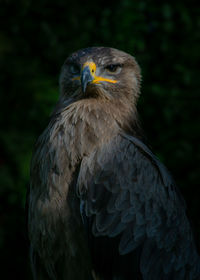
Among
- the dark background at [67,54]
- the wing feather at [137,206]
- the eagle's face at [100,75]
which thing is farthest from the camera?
the dark background at [67,54]

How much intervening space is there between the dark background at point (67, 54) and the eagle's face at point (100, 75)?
1273 millimetres

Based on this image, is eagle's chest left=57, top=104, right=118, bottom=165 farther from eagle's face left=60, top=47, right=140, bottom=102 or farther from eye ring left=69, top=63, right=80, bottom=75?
eye ring left=69, top=63, right=80, bottom=75

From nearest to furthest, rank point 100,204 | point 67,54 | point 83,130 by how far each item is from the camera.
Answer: point 100,204, point 83,130, point 67,54

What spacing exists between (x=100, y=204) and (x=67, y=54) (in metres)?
2.63

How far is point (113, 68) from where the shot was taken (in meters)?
3.29

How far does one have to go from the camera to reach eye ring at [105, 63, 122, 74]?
325 cm

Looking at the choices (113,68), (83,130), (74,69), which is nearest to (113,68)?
(113,68)

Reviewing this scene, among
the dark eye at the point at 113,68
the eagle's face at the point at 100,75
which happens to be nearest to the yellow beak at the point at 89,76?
the eagle's face at the point at 100,75

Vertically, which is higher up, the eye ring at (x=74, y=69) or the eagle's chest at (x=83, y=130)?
the eye ring at (x=74, y=69)

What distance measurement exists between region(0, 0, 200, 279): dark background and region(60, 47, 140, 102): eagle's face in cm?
127

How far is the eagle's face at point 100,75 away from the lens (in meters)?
3.14

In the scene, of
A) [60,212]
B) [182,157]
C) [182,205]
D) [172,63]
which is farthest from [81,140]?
[172,63]

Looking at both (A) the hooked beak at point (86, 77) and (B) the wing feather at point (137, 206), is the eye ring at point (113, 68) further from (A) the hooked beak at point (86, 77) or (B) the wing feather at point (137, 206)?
(B) the wing feather at point (137, 206)

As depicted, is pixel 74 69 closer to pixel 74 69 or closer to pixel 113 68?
pixel 74 69
